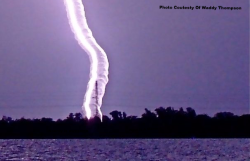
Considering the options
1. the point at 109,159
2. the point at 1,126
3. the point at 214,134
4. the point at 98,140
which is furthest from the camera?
the point at 98,140

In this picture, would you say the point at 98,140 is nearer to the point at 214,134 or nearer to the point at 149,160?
the point at 214,134

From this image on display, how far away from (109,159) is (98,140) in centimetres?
6734

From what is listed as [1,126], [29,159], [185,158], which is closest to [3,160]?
[29,159]

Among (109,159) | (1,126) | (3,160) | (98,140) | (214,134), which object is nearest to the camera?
(3,160)

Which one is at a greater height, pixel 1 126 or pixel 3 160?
pixel 1 126

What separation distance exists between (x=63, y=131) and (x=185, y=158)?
51.5 meters

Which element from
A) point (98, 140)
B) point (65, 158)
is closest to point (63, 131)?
point (98, 140)

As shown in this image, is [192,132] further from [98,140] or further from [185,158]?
[185,158]

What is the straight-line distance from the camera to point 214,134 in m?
130

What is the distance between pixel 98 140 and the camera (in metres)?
141

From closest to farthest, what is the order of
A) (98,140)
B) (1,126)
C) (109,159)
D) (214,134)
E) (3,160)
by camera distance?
Answer: (3,160) → (109,159) → (1,126) → (214,134) → (98,140)

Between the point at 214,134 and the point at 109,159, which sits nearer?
the point at 109,159

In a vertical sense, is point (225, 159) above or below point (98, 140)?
below

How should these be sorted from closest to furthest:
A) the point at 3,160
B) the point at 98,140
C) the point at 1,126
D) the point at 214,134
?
the point at 3,160, the point at 1,126, the point at 214,134, the point at 98,140
